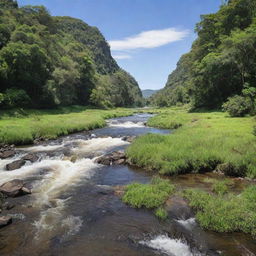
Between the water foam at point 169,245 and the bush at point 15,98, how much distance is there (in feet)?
149

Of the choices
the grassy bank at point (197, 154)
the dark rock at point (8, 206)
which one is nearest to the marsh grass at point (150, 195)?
the grassy bank at point (197, 154)

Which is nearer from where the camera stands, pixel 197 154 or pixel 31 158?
pixel 197 154

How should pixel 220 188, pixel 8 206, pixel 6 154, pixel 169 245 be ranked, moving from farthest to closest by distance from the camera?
pixel 6 154 → pixel 220 188 → pixel 8 206 → pixel 169 245

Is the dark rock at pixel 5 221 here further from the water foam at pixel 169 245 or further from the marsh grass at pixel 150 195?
the water foam at pixel 169 245

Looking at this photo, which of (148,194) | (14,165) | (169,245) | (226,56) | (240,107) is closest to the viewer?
(169,245)

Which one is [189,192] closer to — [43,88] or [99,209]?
[99,209]

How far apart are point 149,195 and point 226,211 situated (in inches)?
152

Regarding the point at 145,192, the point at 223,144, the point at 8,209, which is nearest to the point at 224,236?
the point at 145,192

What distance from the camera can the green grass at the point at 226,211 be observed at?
10172 mm

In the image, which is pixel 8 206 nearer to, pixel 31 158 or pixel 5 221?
pixel 5 221

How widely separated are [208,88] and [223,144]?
41.5 meters

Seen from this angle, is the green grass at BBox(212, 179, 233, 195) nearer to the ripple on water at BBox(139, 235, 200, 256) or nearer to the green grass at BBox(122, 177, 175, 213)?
the green grass at BBox(122, 177, 175, 213)

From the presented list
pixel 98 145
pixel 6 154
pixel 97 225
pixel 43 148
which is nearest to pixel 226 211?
pixel 97 225

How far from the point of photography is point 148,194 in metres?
13.1
